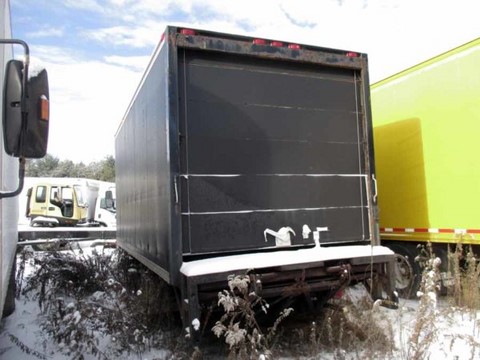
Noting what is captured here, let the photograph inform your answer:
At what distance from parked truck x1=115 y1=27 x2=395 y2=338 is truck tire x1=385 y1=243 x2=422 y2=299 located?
2.13 meters

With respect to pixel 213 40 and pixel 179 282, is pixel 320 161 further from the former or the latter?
pixel 179 282

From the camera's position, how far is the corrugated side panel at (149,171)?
448cm

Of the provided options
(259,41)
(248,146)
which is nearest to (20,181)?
(248,146)

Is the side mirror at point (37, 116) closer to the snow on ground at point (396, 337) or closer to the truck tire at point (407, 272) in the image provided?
the snow on ground at point (396, 337)

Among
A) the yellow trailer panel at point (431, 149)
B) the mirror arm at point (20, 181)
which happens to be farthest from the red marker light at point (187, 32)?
the yellow trailer panel at point (431, 149)

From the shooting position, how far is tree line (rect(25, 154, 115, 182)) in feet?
193

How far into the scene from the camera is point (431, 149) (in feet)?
21.3

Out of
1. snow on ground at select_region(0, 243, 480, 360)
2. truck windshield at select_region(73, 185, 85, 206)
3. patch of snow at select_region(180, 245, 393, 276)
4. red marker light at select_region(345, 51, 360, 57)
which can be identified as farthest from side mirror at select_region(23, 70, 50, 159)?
truck windshield at select_region(73, 185, 85, 206)

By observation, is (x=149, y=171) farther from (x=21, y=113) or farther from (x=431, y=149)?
(x=431, y=149)

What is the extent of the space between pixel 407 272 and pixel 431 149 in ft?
6.63

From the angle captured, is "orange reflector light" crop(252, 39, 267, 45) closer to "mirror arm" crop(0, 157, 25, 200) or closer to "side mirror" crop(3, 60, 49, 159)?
"side mirror" crop(3, 60, 49, 159)

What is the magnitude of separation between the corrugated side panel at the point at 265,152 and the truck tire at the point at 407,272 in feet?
7.00

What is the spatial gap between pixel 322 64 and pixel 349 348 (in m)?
2.97

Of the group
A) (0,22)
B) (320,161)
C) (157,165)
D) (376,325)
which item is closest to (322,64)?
(320,161)
